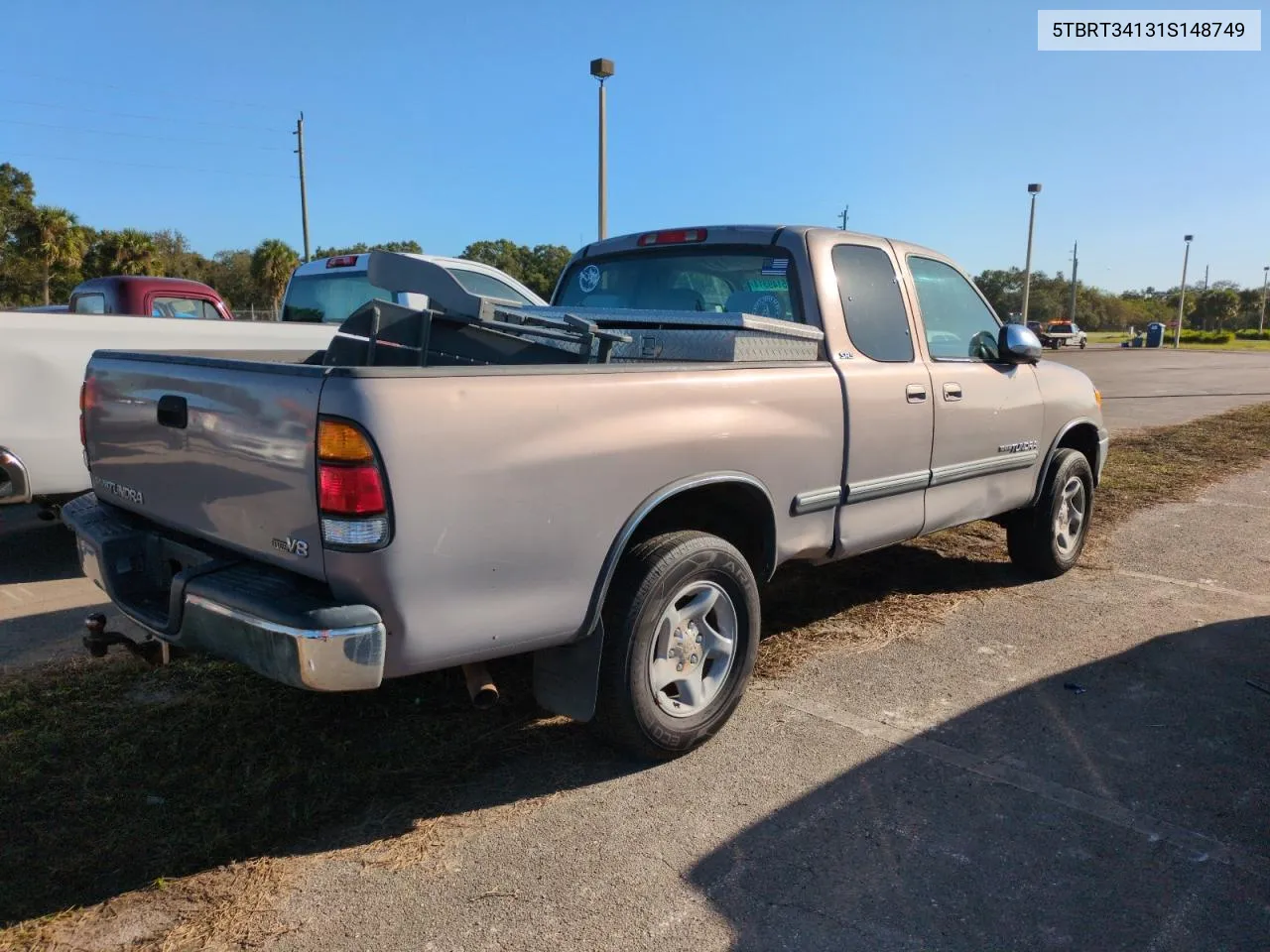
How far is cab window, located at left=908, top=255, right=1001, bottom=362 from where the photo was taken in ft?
15.4

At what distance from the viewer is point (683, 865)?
277cm

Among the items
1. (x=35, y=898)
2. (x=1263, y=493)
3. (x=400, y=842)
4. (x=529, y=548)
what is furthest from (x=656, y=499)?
(x=1263, y=493)

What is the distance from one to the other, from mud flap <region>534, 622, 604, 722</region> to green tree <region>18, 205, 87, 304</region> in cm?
4886

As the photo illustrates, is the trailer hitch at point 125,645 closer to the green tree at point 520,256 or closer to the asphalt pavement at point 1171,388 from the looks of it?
the asphalt pavement at point 1171,388

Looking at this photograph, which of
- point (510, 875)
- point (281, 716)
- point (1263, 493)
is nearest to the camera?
point (510, 875)

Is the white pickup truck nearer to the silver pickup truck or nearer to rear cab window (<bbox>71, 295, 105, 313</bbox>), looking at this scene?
the silver pickup truck

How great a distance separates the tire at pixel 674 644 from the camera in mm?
3090

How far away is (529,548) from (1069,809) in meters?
1.97

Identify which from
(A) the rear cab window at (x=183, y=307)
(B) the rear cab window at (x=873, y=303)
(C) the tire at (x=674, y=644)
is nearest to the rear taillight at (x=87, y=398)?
Result: (C) the tire at (x=674, y=644)

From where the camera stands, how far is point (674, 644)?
10.9 feet

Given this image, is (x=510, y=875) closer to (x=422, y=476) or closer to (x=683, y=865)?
(x=683, y=865)

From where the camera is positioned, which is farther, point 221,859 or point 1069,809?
point 1069,809

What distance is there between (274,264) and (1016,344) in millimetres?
46201

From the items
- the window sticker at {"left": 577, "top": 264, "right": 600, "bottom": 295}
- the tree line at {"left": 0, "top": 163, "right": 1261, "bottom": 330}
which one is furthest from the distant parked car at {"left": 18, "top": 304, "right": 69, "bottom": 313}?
the tree line at {"left": 0, "top": 163, "right": 1261, "bottom": 330}
